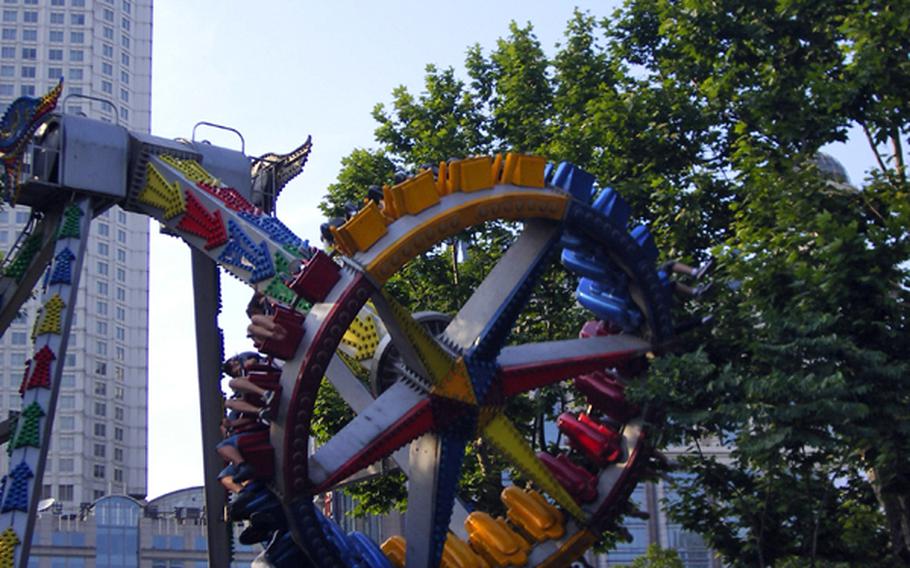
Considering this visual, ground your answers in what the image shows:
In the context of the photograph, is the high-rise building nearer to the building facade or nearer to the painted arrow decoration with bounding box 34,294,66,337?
the building facade

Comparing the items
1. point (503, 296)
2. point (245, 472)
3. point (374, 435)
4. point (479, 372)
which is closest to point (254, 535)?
point (245, 472)

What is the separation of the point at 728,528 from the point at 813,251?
18.1 ft

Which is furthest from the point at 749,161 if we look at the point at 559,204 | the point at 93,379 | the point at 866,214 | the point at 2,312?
the point at 93,379

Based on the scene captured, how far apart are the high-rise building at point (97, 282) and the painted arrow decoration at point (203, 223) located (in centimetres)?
9232

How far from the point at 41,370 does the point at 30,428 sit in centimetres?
101

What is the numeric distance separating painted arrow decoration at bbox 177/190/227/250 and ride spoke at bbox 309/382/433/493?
5.77 meters

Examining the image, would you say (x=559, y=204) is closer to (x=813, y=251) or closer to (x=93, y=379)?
(x=813, y=251)

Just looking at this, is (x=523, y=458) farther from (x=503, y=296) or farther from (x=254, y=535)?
(x=254, y=535)

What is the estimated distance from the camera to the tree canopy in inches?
810

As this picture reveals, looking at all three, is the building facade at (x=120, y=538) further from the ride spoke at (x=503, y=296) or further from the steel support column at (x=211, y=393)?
the ride spoke at (x=503, y=296)

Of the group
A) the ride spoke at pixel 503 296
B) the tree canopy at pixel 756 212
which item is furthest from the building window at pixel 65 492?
the ride spoke at pixel 503 296

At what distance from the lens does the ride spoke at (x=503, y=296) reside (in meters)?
20.2

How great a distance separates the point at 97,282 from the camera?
392 feet

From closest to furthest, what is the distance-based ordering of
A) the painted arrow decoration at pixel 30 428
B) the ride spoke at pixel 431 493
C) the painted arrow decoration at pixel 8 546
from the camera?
the ride spoke at pixel 431 493 < the painted arrow decoration at pixel 8 546 < the painted arrow decoration at pixel 30 428
